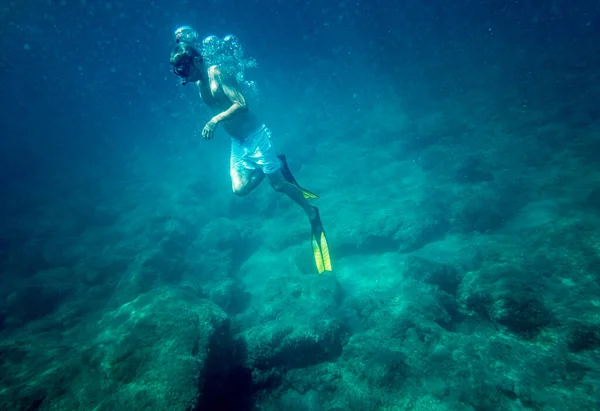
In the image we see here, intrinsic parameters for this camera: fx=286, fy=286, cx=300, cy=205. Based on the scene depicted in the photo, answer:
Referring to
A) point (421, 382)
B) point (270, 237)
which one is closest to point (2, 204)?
point (270, 237)

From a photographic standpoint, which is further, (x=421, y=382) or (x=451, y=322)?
(x=451, y=322)

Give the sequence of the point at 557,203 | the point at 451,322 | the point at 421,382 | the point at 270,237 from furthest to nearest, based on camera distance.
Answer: the point at 270,237 → the point at 557,203 → the point at 451,322 → the point at 421,382

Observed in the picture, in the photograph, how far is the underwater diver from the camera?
488 cm

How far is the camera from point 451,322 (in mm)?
4605

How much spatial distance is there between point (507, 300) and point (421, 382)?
65.0 inches

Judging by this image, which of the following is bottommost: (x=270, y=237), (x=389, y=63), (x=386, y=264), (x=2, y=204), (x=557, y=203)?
(x=386, y=264)

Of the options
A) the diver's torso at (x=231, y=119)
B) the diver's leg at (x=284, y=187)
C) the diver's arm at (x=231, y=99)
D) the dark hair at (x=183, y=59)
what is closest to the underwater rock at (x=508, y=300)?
the diver's leg at (x=284, y=187)

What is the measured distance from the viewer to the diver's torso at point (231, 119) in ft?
16.9

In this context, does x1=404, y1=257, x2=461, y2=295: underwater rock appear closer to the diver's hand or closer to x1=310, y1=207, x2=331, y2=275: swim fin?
x1=310, y1=207, x2=331, y2=275: swim fin

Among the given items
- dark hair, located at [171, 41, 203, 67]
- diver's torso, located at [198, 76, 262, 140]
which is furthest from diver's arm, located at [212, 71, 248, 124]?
dark hair, located at [171, 41, 203, 67]

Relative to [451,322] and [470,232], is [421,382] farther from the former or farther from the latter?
[470,232]

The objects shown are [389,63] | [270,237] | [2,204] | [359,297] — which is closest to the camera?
[359,297]

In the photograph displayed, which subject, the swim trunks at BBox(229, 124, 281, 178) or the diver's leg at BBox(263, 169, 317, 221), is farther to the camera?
the diver's leg at BBox(263, 169, 317, 221)

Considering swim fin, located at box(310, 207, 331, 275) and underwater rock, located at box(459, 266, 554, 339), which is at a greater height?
swim fin, located at box(310, 207, 331, 275)
